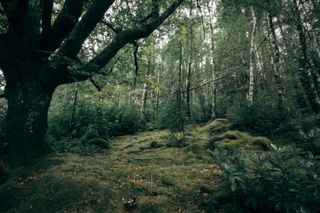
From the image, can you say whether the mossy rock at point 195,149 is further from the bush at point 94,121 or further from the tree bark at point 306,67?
the tree bark at point 306,67

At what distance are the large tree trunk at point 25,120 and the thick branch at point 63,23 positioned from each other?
3.68 feet

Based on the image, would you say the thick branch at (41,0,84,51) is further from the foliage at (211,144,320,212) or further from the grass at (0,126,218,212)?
the foliage at (211,144,320,212)

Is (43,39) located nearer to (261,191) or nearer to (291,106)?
(261,191)

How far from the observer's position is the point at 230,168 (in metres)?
3.96

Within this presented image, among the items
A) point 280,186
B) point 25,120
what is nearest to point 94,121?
→ point 25,120

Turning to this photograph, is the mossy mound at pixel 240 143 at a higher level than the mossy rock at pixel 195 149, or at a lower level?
higher

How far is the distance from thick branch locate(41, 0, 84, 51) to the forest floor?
115 inches

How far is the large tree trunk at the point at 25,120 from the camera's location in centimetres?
575

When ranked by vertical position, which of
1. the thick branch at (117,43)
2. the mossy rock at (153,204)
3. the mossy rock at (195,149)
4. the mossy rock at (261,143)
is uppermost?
the thick branch at (117,43)

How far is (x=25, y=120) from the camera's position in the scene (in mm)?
5816

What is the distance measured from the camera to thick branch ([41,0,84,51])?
6.09 m

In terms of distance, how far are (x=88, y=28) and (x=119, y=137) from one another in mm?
7111

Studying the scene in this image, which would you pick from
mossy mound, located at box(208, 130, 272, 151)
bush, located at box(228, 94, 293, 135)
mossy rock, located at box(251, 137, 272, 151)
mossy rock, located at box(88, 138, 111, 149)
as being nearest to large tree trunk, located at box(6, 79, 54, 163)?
mossy rock, located at box(88, 138, 111, 149)

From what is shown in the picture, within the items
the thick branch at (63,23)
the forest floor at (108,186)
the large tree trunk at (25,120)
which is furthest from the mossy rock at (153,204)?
the thick branch at (63,23)
